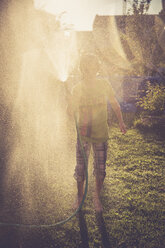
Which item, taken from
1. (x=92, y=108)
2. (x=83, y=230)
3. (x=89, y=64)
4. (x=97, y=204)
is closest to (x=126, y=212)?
(x=97, y=204)

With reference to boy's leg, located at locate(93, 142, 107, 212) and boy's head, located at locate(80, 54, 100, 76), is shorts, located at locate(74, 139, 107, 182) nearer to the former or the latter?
boy's leg, located at locate(93, 142, 107, 212)

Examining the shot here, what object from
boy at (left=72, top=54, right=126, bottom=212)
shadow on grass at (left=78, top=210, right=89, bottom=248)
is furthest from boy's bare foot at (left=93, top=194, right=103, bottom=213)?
boy at (left=72, top=54, right=126, bottom=212)

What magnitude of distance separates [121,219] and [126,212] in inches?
6.5

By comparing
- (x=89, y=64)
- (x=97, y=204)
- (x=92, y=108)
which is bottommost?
(x=97, y=204)

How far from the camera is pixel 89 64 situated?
2.18m

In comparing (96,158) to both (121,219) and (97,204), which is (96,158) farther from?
(121,219)

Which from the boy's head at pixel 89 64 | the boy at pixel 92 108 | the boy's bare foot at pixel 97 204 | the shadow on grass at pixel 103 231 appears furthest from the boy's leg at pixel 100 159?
the boy's head at pixel 89 64

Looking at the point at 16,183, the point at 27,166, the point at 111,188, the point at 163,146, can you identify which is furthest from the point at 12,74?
the point at 163,146

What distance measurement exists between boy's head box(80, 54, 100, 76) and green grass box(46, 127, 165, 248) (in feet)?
6.37

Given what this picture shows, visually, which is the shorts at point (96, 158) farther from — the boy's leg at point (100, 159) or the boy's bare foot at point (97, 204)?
the boy's bare foot at point (97, 204)

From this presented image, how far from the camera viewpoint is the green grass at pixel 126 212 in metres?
2.23

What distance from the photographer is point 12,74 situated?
512 cm

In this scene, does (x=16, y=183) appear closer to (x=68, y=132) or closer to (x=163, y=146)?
(x=68, y=132)

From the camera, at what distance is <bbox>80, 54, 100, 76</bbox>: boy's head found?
2.17 meters
